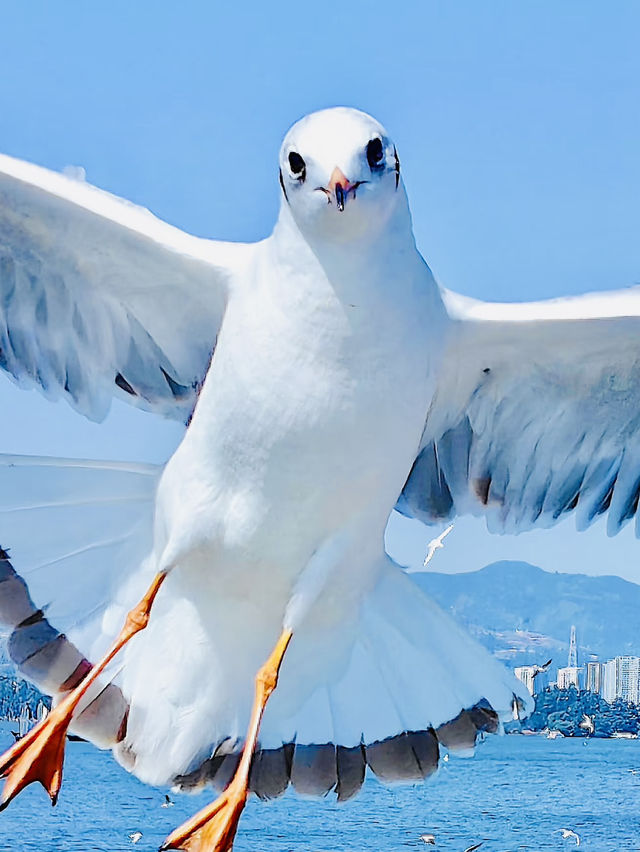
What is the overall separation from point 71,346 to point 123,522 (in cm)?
57

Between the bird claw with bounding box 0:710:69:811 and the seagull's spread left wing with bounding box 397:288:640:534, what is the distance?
4.55 ft

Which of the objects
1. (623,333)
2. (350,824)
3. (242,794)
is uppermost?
(623,333)

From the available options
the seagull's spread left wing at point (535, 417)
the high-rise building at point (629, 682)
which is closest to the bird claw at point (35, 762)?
the seagull's spread left wing at point (535, 417)

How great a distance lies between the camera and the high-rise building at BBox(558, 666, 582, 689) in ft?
116

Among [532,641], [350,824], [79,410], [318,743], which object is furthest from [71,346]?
[532,641]

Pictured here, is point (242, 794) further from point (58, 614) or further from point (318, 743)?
point (58, 614)

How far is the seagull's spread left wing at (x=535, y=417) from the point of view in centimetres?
421

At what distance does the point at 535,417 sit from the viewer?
185 inches

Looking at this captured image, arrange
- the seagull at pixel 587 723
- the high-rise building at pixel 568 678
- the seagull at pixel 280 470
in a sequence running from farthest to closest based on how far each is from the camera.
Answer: the seagull at pixel 587 723, the high-rise building at pixel 568 678, the seagull at pixel 280 470

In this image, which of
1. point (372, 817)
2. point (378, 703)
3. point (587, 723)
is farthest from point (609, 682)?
point (378, 703)

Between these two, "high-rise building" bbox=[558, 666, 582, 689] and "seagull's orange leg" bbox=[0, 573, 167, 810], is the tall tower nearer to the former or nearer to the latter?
"high-rise building" bbox=[558, 666, 582, 689]

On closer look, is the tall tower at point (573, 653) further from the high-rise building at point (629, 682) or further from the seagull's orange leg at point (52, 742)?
the seagull's orange leg at point (52, 742)

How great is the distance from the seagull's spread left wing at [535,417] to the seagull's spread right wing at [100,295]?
73 centimetres

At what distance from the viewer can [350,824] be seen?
18.5 meters
